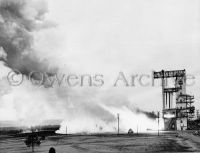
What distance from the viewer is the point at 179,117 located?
140 metres

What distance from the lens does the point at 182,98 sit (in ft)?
464

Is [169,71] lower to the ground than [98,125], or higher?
higher

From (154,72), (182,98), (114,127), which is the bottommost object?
(114,127)

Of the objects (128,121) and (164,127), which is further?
(128,121)

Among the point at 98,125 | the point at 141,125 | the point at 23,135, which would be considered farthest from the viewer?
the point at 98,125

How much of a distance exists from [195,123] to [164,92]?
140 feet

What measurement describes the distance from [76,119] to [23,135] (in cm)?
8892

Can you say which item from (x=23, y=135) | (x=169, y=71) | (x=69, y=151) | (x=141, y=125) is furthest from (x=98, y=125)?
(x=69, y=151)

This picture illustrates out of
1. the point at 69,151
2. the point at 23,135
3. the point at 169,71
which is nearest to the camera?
the point at 69,151

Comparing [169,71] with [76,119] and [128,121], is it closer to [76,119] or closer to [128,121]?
[128,121]

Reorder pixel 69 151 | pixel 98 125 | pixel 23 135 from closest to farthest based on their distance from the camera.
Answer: pixel 69 151
pixel 23 135
pixel 98 125

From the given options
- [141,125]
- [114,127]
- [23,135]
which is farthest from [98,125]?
[23,135]

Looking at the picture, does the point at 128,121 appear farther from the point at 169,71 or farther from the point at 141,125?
the point at 169,71

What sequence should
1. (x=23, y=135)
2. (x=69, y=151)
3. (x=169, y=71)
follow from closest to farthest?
(x=69, y=151) → (x=23, y=135) → (x=169, y=71)
